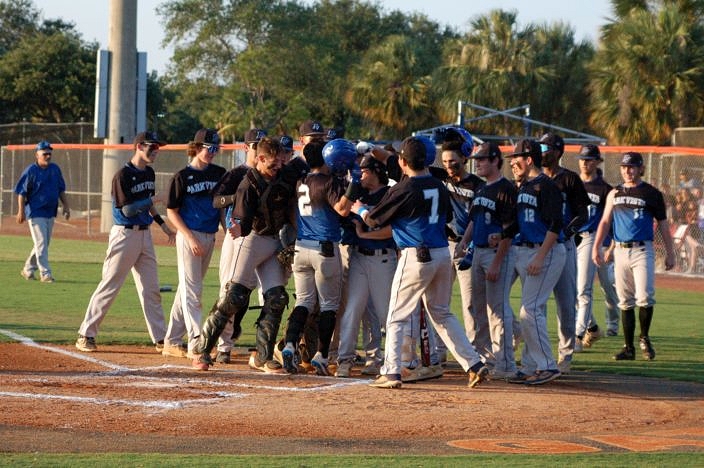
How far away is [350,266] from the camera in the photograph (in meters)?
9.84

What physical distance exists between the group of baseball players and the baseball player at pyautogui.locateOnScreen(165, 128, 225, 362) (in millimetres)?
13

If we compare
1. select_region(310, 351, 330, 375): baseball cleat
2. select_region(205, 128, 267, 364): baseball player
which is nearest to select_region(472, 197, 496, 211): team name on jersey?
select_region(310, 351, 330, 375): baseball cleat

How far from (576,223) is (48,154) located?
10066 mm

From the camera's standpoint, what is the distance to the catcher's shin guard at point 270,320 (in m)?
9.77

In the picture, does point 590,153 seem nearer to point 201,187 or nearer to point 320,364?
point 320,364

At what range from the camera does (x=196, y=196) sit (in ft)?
Result: 34.7

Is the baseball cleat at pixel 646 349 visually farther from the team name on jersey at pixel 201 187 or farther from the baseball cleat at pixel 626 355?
the team name on jersey at pixel 201 187

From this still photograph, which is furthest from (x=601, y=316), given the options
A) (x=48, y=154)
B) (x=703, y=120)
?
(x=703, y=120)

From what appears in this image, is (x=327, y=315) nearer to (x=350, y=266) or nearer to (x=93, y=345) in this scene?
(x=350, y=266)

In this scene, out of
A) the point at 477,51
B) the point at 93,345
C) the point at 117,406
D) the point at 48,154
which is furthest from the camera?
the point at 477,51

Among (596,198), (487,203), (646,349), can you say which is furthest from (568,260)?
(596,198)

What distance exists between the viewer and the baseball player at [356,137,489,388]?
28.8ft

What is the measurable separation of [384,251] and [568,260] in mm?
1679

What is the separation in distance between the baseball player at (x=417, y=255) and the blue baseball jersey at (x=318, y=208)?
0.49m
